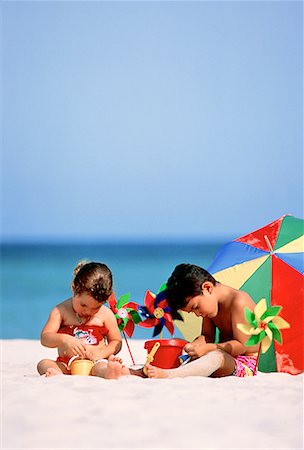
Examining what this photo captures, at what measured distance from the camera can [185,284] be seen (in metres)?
3.82

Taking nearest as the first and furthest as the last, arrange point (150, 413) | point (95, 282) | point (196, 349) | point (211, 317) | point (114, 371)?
point (150, 413)
point (114, 371)
point (196, 349)
point (95, 282)
point (211, 317)

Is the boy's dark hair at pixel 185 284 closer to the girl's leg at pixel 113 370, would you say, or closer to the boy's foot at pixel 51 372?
the girl's leg at pixel 113 370

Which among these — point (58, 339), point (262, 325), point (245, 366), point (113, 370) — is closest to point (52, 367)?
point (58, 339)

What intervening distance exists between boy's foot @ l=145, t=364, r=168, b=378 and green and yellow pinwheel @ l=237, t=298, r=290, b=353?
0.42 m

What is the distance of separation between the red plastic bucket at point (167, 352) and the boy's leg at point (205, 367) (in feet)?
0.69

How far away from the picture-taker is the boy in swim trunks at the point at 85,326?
3.88 meters

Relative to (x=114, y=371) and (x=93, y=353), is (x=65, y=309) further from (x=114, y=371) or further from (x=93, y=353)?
(x=114, y=371)

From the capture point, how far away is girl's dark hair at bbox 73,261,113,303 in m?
3.87

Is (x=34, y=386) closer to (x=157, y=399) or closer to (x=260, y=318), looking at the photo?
(x=157, y=399)

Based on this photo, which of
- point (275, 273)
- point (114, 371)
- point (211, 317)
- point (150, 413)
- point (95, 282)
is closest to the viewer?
point (150, 413)

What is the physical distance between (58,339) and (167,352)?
1.84 ft

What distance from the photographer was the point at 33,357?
5508mm

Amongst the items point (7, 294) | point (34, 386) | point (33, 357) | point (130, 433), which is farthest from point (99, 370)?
point (7, 294)

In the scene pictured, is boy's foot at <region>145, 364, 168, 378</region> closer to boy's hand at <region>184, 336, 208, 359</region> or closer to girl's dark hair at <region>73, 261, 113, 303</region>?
boy's hand at <region>184, 336, 208, 359</region>
